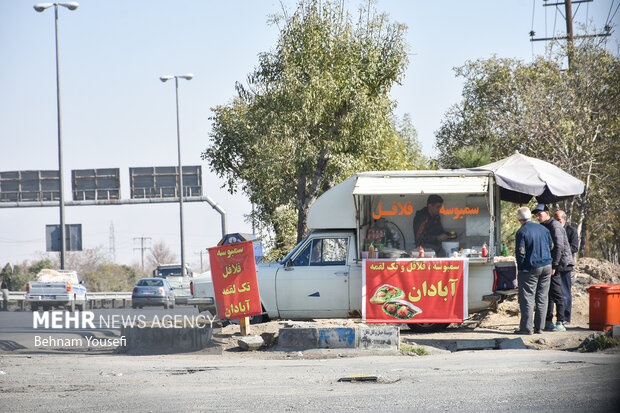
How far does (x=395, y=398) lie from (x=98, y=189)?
36.6 metres

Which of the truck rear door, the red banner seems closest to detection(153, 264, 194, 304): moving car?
the truck rear door

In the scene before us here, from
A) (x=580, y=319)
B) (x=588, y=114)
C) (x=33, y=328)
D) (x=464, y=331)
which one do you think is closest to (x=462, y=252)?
(x=464, y=331)

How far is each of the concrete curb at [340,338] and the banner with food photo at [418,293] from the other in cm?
160

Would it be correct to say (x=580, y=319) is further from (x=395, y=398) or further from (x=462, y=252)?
(x=395, y=398)

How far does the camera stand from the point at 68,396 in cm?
782

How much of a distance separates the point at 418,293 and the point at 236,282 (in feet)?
10.2

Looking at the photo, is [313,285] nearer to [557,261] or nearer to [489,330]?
[489,330]

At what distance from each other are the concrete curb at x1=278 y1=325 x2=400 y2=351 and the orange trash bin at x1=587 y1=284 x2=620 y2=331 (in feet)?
11.5

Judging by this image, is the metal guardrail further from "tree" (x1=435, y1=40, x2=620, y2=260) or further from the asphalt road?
the asphalt road

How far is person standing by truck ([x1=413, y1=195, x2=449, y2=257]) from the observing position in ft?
49.2

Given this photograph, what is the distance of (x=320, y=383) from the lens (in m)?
8.55

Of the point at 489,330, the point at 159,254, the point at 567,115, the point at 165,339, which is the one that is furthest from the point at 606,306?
the point at 159,254

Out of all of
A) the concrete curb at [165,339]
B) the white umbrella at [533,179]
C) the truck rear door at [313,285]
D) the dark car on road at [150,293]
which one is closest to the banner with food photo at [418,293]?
the truck rear door at [313,285]

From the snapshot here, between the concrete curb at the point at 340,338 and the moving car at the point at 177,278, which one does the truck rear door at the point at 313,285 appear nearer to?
the concrete curb at the point at 340,338
